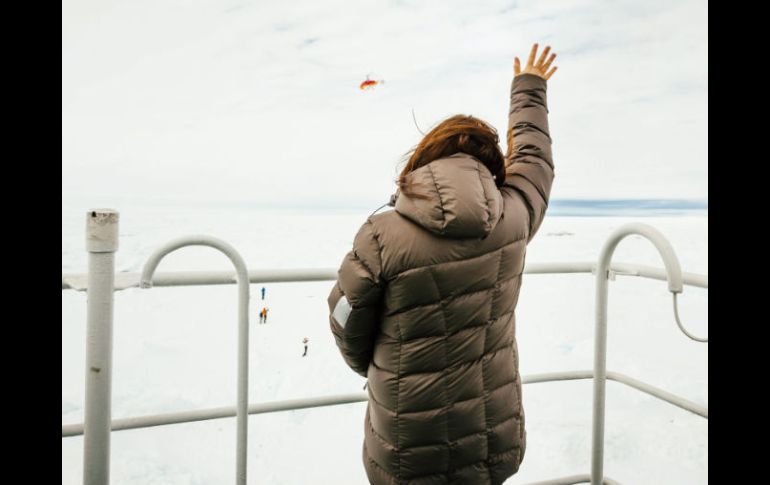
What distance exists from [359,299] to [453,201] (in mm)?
251

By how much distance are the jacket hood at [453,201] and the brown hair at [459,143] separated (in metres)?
0.09

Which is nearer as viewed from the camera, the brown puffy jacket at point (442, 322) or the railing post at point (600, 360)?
the brown puffy jacket at point (442, 322)

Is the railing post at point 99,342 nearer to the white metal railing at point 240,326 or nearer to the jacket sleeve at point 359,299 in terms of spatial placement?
the white metal railing at point 240,326

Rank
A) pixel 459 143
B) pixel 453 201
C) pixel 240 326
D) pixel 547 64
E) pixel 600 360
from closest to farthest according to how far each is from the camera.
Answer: pixel 453 201
pixel 459 143
pixel 240 326
pixel 547 64
pixel 600 360

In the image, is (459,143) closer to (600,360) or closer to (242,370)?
(242,370)

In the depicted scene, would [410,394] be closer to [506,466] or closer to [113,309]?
[506,466]

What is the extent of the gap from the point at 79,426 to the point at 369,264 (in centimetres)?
79

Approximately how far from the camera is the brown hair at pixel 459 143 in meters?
0.95

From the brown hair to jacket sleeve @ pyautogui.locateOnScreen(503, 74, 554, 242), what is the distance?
0.32 feet

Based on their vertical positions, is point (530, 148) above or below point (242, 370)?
above

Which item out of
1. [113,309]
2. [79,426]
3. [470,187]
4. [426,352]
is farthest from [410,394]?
[79,426]

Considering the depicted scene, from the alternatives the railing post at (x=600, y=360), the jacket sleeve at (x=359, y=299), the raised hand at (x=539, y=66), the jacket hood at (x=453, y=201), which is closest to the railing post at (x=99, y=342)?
the jacket sleeve at (x=359, y=299)

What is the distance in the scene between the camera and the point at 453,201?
2.67 feet

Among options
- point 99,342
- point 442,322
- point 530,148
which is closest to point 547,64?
point 530,148
